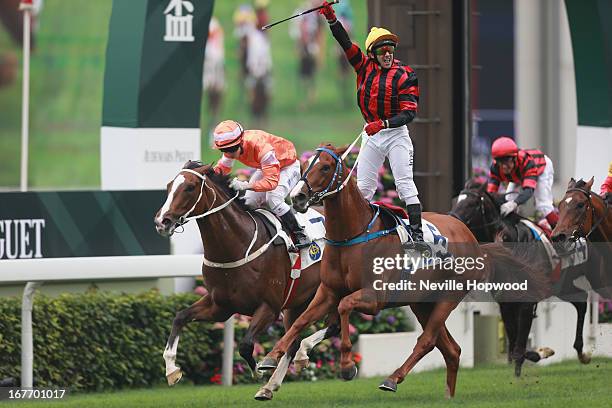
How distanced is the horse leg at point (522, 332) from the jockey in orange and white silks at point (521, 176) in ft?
2.54

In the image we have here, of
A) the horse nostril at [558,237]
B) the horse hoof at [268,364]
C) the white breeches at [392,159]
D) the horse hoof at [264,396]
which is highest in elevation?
the white breeches at [392,159]

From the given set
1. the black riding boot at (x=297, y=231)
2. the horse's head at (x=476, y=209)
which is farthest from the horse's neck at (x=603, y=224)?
the black riding boot at (x=297, y=231)

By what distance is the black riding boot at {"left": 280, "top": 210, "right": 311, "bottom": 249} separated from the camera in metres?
9.12

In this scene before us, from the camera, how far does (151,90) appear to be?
1023 centimetres

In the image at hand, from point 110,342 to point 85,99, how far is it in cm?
1895

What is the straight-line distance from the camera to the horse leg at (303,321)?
26.1 ft

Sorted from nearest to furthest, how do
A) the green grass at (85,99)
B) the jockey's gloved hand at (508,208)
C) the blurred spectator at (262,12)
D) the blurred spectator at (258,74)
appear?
the jockey's gloved hand at (508,208), the green grass at (85,99), the blurred spectator at (258,74), the blurred spectator at (262,12)

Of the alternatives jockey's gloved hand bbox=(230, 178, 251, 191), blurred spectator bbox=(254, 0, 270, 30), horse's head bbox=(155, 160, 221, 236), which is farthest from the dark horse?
blurred spectator bbox=(254, 0, 270, 30)

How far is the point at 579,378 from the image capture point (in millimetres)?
9922

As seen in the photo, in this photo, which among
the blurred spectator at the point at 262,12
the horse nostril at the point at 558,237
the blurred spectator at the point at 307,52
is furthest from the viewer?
the blurred spectator at the point at 307,52

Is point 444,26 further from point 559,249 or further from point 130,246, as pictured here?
point 130,246

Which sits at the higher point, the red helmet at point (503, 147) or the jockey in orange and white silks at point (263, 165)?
the red helmet at point (503, 147)

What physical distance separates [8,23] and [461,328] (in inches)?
664

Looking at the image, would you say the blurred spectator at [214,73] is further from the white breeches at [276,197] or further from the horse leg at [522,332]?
the white breeches at [276,197]
